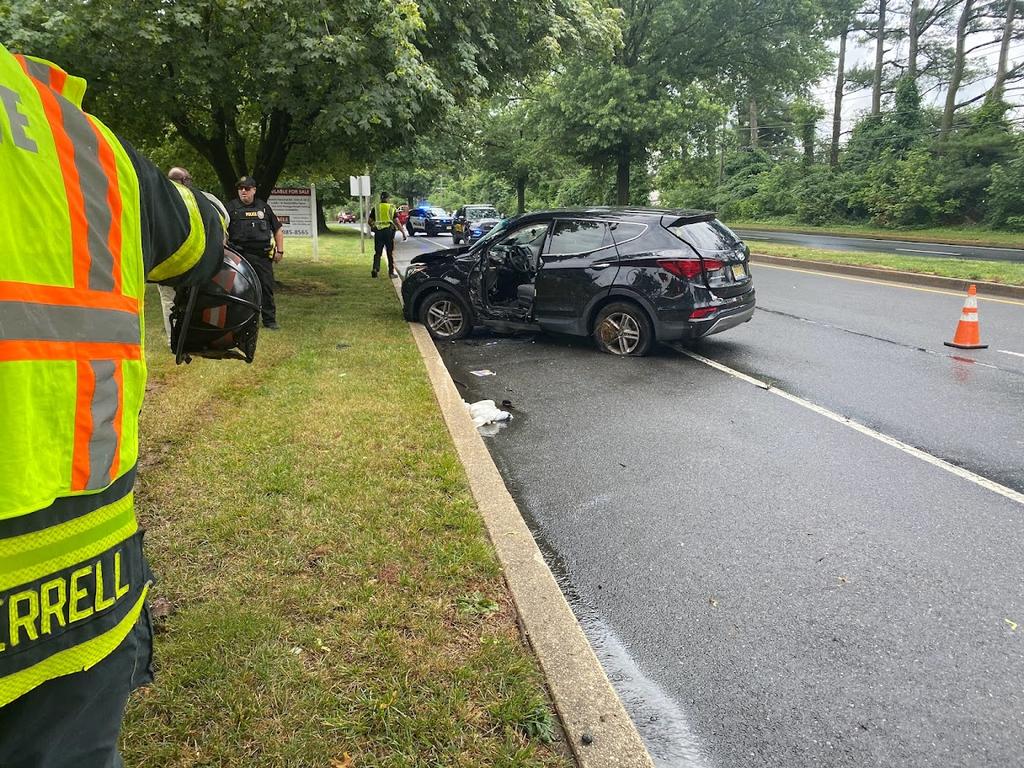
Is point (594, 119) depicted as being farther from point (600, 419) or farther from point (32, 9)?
point (600, 419)

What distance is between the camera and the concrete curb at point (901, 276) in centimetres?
1230

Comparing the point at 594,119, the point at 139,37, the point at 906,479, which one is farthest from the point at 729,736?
the point at 594,119

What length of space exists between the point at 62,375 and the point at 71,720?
1.79ft

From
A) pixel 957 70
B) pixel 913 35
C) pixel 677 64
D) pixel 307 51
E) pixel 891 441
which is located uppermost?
pixel 913 35

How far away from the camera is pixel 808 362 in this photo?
7.47 meters

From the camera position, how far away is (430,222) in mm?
33906

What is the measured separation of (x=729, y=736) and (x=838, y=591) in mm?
1132

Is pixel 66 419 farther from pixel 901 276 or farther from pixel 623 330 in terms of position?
pixel 901 276

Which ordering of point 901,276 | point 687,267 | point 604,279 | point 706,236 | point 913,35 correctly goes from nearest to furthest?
point 687,267 < point 706,236 < point 604,279 < point 901,276 < point 913,35

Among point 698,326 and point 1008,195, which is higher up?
point 1008,195

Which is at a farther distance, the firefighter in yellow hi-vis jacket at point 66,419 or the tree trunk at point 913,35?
the tree trunk at point 913,35

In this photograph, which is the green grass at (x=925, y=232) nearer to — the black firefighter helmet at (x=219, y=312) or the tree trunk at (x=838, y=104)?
the tree trunk at (x=838, y=104)

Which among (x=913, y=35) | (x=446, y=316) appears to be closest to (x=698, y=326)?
(x=446, y=316)

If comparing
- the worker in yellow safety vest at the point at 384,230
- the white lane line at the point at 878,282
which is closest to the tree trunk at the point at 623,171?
the white lane line at the point at 878,282
